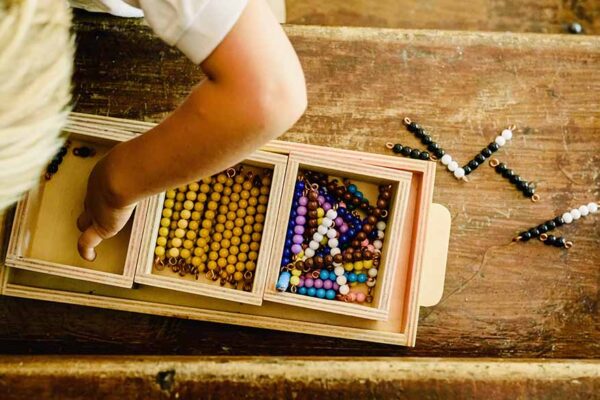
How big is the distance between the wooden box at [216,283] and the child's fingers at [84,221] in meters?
0.10

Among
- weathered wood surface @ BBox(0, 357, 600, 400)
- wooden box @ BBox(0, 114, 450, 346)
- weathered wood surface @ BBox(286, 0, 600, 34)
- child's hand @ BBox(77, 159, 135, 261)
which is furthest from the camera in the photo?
weathered wood surface @ BBox(286, 0, 600, 34)

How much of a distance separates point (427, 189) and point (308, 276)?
0.95 ft

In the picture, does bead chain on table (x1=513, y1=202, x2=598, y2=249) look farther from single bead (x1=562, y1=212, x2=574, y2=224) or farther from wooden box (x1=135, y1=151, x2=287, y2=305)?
wooden box (x1=135, y1=151, x2=287, y2=305)

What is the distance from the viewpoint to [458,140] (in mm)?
1188

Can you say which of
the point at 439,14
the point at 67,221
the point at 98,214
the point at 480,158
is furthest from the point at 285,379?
the point at 439,14

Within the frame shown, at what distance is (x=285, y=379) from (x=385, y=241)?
12.9 inches

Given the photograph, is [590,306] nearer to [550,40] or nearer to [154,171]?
[550,40]

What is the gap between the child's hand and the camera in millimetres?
764

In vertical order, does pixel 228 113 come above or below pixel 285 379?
above

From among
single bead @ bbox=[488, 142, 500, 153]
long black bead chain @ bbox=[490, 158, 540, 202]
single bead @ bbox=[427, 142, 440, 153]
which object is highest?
single bead @ bbox=[488, 142, 500, 153]

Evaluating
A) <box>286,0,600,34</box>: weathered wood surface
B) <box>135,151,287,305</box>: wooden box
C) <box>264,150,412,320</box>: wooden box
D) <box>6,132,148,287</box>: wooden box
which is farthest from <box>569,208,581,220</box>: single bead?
<box>6,132,148,287</box>: wooden box

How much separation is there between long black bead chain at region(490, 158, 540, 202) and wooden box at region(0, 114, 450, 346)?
213mm

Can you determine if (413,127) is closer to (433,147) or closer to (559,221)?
(433,147)

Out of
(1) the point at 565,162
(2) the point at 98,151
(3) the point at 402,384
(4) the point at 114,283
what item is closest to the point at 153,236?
(4) the point at 114,283
